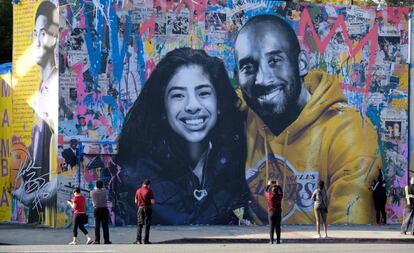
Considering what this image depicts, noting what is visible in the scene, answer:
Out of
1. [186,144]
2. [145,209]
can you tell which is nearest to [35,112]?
[186,144]

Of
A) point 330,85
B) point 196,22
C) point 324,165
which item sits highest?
point 196,22

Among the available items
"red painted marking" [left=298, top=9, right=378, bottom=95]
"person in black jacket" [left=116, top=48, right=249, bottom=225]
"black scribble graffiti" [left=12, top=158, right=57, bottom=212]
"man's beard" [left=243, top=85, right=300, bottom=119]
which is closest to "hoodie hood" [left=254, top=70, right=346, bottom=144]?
"man's beard" [left=243, top=85, right=300, bottom=119]

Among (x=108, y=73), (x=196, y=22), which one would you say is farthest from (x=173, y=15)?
(x=108, y=73)

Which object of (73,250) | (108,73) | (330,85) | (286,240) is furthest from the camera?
(330,85)

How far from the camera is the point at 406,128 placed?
2944 cm

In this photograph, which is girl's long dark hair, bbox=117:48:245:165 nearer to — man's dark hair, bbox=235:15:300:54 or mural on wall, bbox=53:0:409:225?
mural on wall, bbox=53:0:409:225

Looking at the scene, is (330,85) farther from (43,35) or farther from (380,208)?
(43,35)

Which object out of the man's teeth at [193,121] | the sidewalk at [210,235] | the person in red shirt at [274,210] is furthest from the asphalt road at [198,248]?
the man's teeth at [193,121]

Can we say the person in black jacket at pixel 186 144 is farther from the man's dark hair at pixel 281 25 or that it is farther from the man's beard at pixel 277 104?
the man's dark hair at pixel 281 25

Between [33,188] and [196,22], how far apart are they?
7.90m

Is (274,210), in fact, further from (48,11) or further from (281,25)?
(48,11)

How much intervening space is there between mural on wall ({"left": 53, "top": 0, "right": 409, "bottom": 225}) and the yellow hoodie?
0.13 feet

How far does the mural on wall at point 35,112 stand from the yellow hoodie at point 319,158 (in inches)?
261

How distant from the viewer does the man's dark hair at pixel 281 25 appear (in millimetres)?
28328
